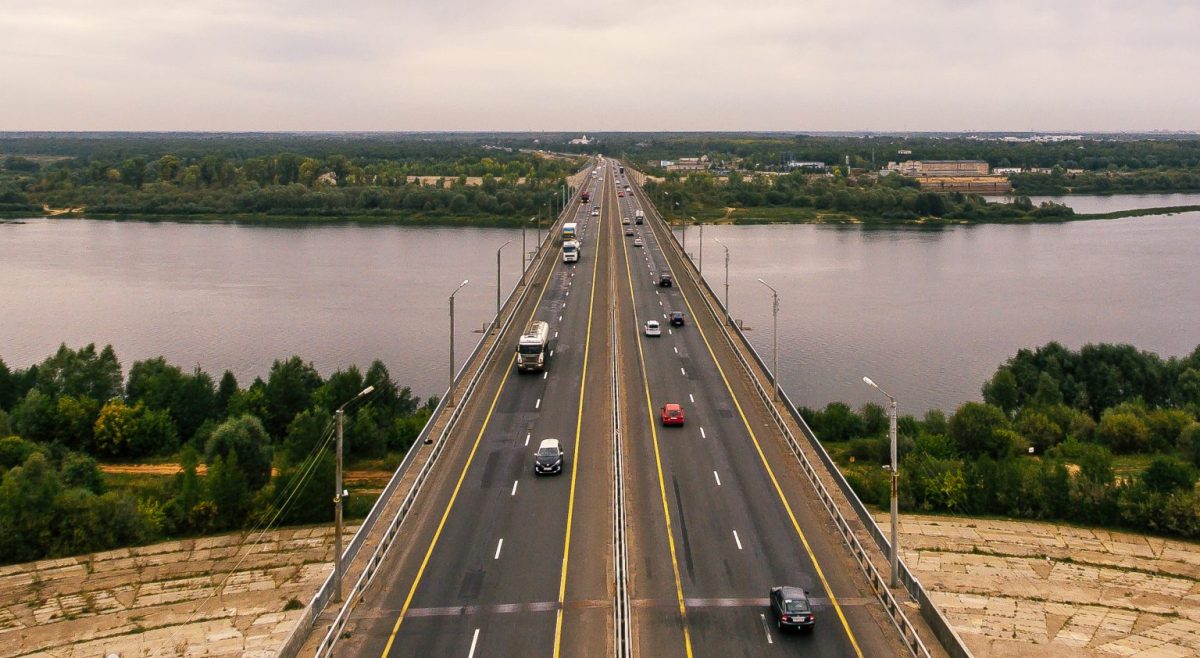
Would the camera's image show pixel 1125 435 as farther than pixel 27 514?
Yes

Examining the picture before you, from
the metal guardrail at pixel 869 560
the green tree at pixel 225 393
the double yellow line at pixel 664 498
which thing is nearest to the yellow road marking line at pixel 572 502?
the double yellow line at pixel 664 498

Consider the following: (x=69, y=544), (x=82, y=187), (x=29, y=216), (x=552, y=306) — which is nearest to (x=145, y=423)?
(x=69, y=544)

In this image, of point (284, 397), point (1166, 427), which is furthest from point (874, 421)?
point (284, 397)

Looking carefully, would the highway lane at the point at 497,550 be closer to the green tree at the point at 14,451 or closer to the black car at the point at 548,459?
the black car at the point at 548,459

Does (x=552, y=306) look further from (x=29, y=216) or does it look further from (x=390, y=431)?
(x=29, y=216)

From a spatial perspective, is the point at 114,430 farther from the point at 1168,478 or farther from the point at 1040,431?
the point at 1168,478

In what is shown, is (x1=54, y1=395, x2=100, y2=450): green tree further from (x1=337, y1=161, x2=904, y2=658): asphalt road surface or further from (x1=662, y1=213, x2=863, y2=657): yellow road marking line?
(x1=662, y1=213, x2=863, y2=657): yellow road marking line
